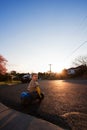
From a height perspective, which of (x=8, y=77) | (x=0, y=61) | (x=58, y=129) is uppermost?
(x=0, y=61)

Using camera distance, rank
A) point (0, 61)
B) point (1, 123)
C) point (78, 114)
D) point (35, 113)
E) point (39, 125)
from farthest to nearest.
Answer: point (0, 61), point (35, 113), point (78, 114), point (1, 123), point (39, 125)

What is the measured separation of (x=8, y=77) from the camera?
2173 inches

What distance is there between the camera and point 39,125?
689 centimetres

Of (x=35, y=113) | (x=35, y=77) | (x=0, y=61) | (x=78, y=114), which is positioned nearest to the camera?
(x=78, y=114)

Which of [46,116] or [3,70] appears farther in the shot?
[3,70]

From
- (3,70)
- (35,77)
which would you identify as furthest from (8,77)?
(35,77)

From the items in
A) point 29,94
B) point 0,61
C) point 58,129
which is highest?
point 0,61

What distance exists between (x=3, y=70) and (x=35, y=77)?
43.6m

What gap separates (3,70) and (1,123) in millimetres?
48390

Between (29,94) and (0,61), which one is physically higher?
(0,61)

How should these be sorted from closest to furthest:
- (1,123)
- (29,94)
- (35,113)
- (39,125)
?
(39,125)
(1,123)
(35,113)
(29,94)

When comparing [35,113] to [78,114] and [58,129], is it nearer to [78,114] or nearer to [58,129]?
[78,114]

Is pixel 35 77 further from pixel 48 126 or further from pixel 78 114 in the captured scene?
pixel 48 126

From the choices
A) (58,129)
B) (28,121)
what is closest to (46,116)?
(28,121)
